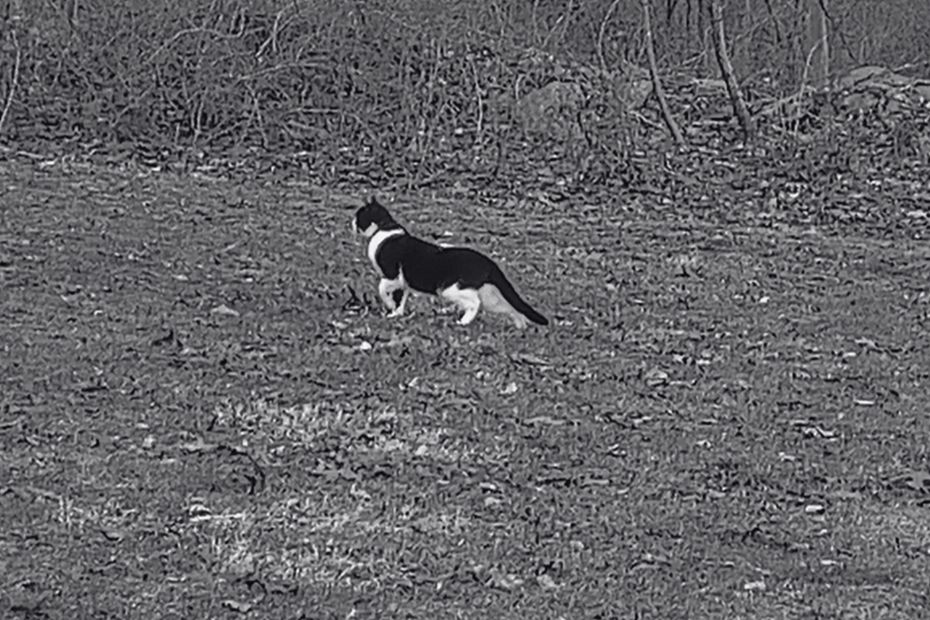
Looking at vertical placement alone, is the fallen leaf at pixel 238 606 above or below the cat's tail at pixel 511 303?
above

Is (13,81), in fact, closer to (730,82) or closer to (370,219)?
(730,82)

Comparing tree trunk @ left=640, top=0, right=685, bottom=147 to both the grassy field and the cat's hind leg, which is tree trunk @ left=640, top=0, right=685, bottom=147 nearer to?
the grassy field

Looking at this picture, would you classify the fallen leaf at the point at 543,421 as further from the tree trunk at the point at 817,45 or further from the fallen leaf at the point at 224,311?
the tree trunk at the point at 817,45

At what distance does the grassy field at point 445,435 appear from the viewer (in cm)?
584

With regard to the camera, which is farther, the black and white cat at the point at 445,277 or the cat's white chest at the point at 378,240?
the cat's white chest at the point at 378,240

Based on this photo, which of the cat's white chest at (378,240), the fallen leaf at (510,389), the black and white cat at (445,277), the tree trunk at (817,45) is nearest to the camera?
the fallen leaf at (510,389)

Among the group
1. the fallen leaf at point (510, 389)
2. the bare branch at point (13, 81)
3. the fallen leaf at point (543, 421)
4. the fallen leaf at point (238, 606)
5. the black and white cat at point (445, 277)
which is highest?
the fallen leaf at point (238, 606)

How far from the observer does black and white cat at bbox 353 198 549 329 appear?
955cm

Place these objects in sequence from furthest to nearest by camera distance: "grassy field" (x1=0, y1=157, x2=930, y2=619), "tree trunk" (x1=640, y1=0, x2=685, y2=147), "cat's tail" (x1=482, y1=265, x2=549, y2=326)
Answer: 1. "tree trunk" (x1=640, y1=0, x2=685, y2=147)
2. "cat's tail" (x1=482, y1=265, x2=549, y2=326)
3. "grassy field" (x1=0, y1=157, x2=930, y2=619)

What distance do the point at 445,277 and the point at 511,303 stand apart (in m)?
0.48

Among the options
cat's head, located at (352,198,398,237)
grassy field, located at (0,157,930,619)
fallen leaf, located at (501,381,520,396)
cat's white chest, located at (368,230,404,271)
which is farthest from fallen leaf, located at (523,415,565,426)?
cat's head, located at (352,198,398,237)

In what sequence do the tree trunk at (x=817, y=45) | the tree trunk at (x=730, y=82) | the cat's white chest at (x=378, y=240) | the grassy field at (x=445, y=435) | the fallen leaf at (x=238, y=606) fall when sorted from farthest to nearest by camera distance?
the tree trunk at (x=817, y=45) → the tree trunk at (x=730, y=82) → the cat's white chest at (x=378, y=240) → the grassy field at (x=445, y=435) → the fallen leaf at (x=238, y=606)

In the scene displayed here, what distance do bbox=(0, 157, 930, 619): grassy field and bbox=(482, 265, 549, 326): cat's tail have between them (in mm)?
130

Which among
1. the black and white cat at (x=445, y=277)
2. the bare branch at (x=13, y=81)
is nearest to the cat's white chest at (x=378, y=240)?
the black and white cat at (x=445, y=277)
